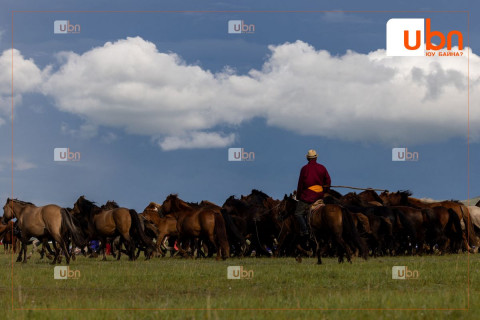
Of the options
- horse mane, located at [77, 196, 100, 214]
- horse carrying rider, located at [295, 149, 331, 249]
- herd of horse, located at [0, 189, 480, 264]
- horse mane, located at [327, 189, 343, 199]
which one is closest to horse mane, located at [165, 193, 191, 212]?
herd of horse, located at [0, 189, 480, 264]

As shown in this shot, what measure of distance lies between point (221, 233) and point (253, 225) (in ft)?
16.2

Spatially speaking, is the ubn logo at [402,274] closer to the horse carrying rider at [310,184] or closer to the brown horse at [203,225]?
the horse carrying rider at [310,184]

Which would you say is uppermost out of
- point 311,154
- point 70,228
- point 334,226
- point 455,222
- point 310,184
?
point 311,154

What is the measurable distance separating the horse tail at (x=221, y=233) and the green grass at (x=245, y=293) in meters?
6.52

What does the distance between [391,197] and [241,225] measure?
768 centimetres

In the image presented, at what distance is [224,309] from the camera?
8.65 meters

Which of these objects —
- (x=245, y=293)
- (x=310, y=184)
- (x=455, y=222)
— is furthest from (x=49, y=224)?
(x=455, y=222)

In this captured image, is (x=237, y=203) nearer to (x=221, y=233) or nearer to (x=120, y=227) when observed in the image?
(x=221, y=233)

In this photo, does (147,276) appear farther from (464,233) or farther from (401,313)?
(464,233)

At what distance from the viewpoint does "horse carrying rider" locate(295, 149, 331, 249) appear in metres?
17.3

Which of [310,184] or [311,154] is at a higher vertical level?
[311,154]

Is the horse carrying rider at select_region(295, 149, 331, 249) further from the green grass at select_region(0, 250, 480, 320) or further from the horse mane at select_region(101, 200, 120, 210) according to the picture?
the horse mane at select_region(101, 200, 120, 210)

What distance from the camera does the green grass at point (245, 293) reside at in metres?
8.43

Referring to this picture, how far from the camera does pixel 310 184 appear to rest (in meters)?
17.3
